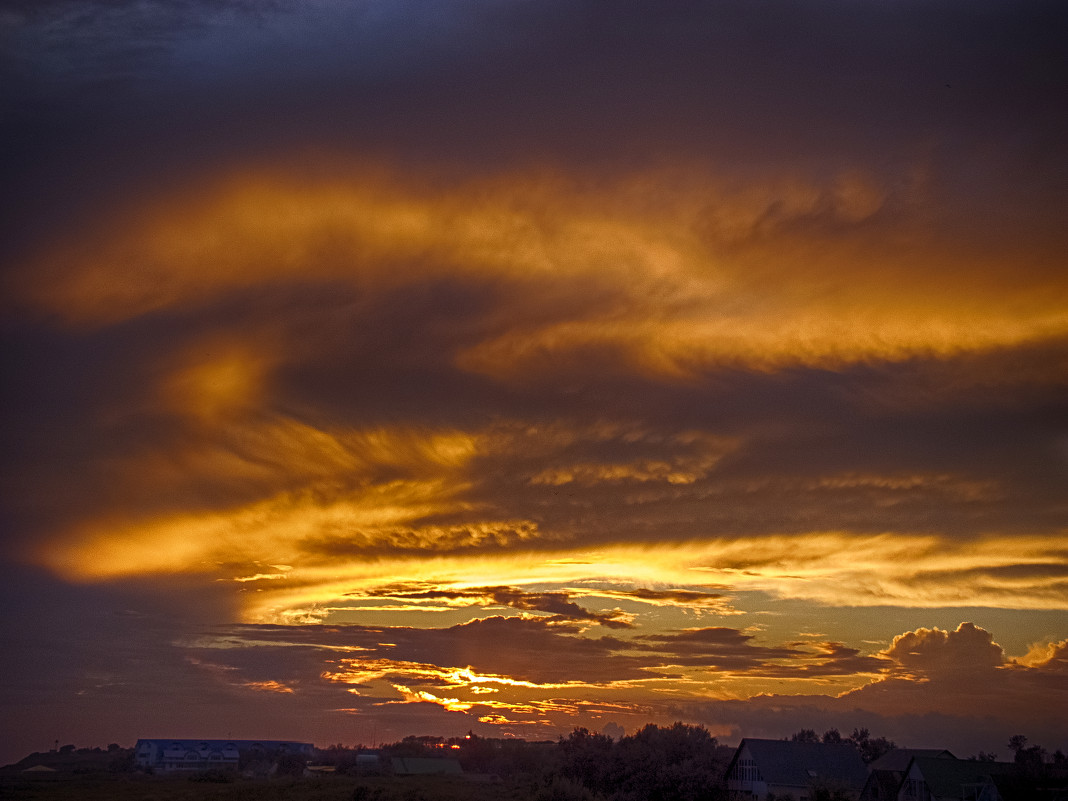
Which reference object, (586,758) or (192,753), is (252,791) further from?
(192,753)

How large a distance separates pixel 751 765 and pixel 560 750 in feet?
54.6

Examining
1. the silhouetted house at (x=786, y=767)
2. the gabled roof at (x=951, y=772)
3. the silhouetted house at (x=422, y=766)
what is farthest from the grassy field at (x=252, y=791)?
the silhouetted house at (x=422, y=766)

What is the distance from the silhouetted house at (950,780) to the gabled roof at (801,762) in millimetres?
8048

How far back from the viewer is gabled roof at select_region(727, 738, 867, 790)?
83.0 meters

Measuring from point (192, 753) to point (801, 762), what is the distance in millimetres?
107981

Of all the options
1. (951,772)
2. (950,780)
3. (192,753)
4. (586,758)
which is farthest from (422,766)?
(950,780)

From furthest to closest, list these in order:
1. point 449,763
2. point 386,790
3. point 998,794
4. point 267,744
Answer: point 267,744, point 449,763, point 386,790, point 998,794

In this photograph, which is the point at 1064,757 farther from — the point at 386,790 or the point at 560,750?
the point at 386,790

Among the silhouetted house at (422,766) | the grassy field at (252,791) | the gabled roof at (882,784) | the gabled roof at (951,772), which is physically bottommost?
A: the silhouetted house at (422,766)

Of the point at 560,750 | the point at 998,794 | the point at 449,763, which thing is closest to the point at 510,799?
the point at 560,750

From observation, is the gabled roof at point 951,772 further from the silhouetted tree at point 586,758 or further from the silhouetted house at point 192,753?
the silhouetted house at point 192,753

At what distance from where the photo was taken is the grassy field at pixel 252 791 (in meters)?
81.5

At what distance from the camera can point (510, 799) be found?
270ft

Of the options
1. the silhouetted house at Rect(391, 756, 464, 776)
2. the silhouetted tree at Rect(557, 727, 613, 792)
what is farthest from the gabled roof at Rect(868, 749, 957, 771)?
the silhouetted house at Rect(391, 756, 464, 776)
